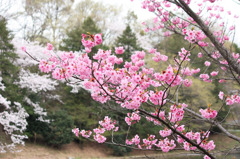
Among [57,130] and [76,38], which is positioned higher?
[76,38]

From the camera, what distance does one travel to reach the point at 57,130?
9820 millimetres

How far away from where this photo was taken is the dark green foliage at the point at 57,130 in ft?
31.9

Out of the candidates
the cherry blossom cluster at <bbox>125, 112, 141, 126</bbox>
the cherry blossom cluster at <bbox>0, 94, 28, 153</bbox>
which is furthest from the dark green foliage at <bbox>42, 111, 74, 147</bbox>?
the cherry blossom cluster at <bbox>125, 112, 141, 126</bbox>

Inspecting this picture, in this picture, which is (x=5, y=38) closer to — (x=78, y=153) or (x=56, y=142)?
(x=56, y=142)

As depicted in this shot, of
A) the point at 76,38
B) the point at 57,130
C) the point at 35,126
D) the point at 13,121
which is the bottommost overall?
the point at 57,130

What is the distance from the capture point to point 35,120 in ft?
31.4

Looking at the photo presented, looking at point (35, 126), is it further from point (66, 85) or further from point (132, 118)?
point (132, 118)

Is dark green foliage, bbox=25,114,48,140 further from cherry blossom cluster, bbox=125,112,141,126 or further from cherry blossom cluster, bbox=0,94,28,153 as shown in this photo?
cherry blossom cluster, bbox=125,112,141,126

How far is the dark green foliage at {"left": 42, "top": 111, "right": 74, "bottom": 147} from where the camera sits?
9.73 m

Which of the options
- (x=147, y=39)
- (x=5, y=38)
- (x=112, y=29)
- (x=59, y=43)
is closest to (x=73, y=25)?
(x=59, y=43)

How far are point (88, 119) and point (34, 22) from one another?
22.2 feet

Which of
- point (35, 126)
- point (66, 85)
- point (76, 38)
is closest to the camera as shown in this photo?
point (35, 126)

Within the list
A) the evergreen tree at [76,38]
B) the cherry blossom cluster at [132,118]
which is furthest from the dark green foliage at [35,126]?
the cherry blossom cluster at [132,118]

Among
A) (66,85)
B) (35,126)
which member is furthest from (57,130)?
(66,85)
